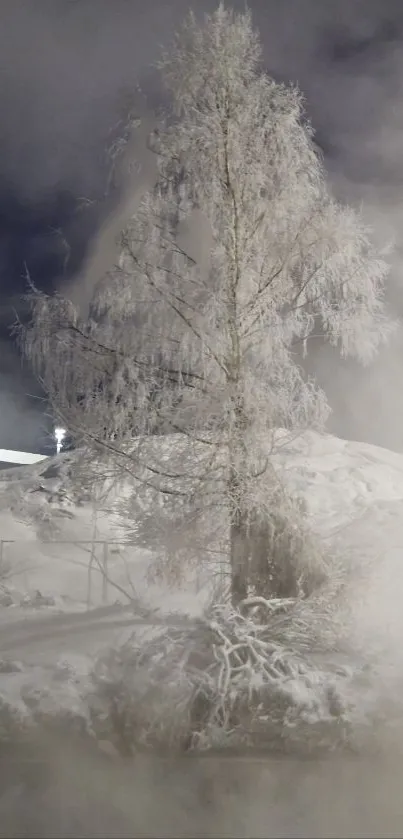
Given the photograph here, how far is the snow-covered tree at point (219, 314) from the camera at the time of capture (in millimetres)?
3754

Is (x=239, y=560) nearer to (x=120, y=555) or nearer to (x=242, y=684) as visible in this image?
(x=242, y=684)

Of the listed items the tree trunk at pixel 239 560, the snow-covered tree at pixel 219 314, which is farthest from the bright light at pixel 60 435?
the tree trunk at pixel 239 560

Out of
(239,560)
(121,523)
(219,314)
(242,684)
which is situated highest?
(219,314)

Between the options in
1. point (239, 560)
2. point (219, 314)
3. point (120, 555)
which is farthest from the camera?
point (120, 555)

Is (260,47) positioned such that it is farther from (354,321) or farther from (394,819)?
(394,819)

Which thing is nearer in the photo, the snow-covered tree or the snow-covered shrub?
the snow-covered shrub

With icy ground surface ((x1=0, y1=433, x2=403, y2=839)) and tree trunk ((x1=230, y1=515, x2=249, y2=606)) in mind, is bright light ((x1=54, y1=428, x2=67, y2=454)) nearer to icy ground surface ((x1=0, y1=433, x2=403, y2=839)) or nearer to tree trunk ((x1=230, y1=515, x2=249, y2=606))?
icy ground surface ((x1=0, y1=433, x2=403, y2=839))

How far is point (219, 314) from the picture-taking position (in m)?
3.94

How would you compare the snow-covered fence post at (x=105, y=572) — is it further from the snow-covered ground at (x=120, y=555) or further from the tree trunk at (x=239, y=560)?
the tree trunk at (x=239, y=560)

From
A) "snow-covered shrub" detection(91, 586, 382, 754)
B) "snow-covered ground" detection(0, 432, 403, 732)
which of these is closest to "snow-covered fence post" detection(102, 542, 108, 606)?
"snow-covered ground" detection(0, 432, 403, 732)

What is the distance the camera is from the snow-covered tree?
12.3 ft

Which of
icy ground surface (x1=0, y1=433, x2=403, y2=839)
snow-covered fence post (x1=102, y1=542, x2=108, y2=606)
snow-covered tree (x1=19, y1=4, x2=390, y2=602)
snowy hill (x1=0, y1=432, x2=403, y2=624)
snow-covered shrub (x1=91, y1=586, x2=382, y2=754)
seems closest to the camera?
icy ground surface (x1=0, y1=433, x2=403, y2=839)

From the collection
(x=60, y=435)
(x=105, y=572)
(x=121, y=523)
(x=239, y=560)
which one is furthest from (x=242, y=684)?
(x=105, y=572)

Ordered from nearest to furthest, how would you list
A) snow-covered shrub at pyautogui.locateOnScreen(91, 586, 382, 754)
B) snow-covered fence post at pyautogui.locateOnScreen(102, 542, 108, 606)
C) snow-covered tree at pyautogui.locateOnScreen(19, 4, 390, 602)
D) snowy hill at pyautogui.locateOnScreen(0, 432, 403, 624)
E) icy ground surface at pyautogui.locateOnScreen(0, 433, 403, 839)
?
icy ground surface at pyautogui.locateOnScreen(0, 433, 403, 839) < snow-covered shrub at pyautogui.locateOnScreen(91, 586, 382, 754) < snow-covered tree at pyautogui.locateOnScreen(19, 4, 390, 602) < snowy hill at pyautogui.locateOnScreen(0, 432, 403, 624) < snow-covered fence post at pyautogui.locateOnScreen(102, 542, 108, 606)
